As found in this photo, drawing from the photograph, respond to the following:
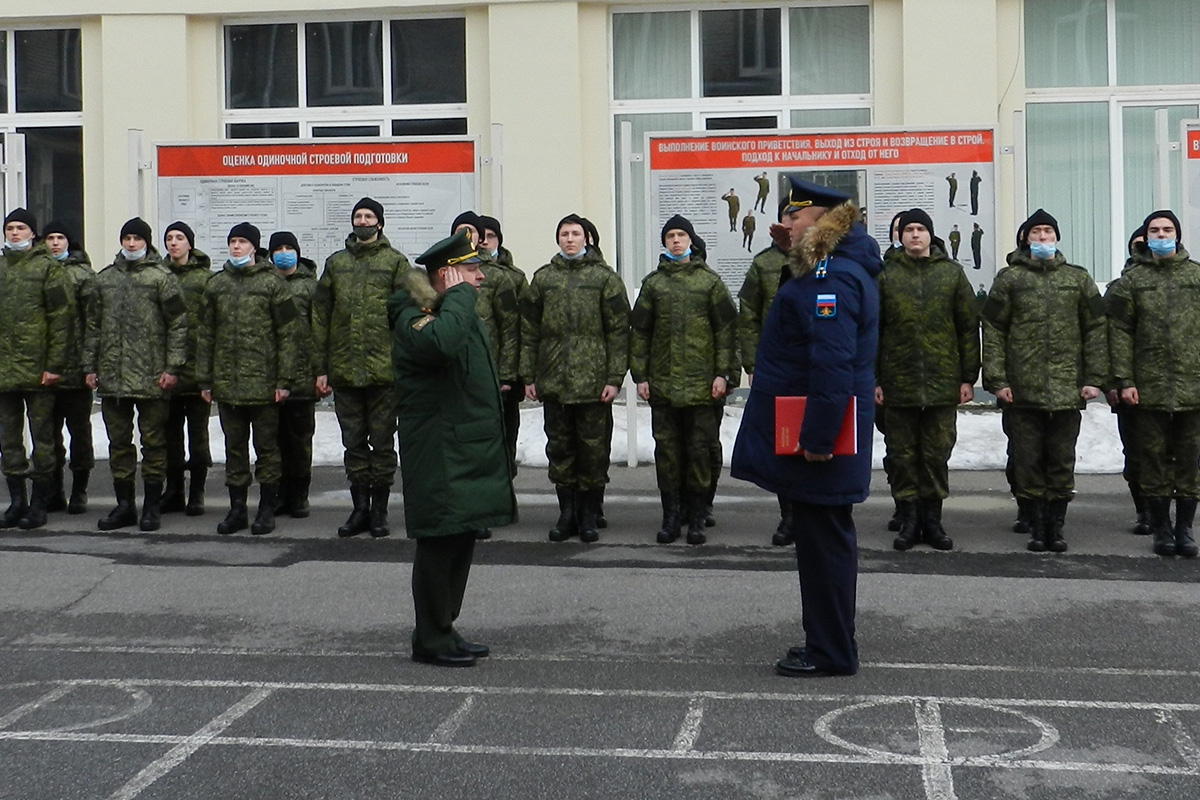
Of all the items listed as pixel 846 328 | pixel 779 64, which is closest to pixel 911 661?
pixel 846 328

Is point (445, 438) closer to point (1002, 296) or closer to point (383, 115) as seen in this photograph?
point (1002, 296)

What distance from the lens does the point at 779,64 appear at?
57.5 ft

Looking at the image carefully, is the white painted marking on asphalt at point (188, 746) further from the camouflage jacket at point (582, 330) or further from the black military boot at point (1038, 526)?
the black military boot at point (1038, 526)

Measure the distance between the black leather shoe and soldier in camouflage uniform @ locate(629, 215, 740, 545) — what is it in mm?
3410

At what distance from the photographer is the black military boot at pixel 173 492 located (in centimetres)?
1163

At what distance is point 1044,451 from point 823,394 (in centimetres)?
390

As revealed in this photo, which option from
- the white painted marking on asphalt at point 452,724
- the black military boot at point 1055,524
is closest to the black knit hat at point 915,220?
the black military boot at point 1055,524

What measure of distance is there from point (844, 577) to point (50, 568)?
467 centimetres

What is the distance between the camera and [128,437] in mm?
11086

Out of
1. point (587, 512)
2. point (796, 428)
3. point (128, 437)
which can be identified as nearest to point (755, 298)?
point (587, 512)

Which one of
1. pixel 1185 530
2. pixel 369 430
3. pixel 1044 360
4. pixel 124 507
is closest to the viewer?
pixel 1185 530

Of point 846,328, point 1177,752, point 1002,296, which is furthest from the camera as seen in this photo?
point 1002,296

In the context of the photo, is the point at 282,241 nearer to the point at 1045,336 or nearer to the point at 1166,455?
the point at 1045,336

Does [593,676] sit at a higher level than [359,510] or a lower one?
lower
